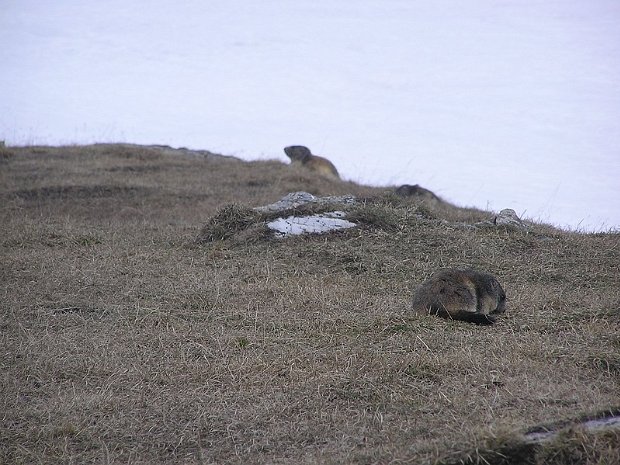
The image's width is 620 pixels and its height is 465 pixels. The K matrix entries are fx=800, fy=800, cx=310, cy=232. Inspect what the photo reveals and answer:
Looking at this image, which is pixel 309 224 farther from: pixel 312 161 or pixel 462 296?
pixel 312 161

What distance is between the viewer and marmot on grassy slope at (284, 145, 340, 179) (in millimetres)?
17578

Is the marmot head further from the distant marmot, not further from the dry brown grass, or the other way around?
the dry brown grass

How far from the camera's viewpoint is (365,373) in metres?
4.77

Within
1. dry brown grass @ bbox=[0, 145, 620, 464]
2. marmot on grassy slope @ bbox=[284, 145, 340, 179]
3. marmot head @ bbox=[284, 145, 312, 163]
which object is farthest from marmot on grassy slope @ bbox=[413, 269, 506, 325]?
marmot head @ bbox=[284, 145, 312, 163]

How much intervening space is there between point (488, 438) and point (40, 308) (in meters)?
4.00

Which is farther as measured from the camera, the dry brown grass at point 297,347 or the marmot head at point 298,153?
the marmot head at point 298,153

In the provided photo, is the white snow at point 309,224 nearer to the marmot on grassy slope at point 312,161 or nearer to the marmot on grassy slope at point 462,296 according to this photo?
the marmot on grassy slope at point 462,296

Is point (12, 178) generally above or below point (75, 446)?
above

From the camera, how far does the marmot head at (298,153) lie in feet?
59.6

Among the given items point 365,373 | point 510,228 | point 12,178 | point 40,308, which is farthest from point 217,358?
point 12,178

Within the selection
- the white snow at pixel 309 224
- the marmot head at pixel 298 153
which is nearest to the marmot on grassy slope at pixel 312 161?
the marmot head at pixel 298 153

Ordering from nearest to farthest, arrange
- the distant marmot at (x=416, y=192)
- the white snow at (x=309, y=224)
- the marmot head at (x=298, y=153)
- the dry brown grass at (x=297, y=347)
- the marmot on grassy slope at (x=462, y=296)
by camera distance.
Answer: the dry brown grass at (x=297, y=347), the marmot on grassy slope at (x=462, y=296), the white snow at (x=309, y=224), the distant marmot at (x=416, y=192), the marmot head at (x=298, y=153)

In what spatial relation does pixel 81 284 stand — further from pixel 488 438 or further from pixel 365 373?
pixel 488 438

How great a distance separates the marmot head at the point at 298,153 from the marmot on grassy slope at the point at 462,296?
12219 mm
